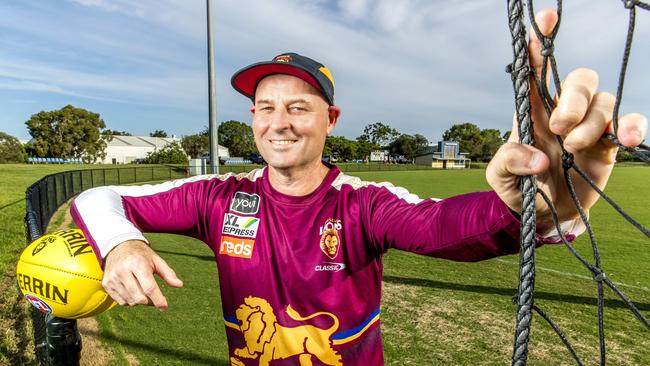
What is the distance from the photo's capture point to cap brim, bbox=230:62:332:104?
193 centimetres

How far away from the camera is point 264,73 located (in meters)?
2.02

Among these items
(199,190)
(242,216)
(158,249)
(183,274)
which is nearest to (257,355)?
(242,216)

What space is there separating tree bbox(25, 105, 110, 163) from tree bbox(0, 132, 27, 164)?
2621 millimetres

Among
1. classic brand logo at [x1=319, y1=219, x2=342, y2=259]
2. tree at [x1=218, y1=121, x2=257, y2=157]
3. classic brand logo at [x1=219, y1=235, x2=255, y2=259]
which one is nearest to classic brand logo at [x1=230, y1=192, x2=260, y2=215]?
classic brand logo at [x1=219, y1=235, x2=255, y2=259]

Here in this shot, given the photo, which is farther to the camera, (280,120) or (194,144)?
(194,144)

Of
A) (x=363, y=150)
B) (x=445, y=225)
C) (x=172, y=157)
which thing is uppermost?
(x=363, y=150)

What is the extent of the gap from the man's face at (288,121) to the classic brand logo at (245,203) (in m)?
0.19

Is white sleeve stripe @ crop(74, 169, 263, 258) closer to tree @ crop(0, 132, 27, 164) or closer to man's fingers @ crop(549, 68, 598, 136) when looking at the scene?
man's fingers @ crop(549, 68, 598, 136)

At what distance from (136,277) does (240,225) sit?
717 millimetres

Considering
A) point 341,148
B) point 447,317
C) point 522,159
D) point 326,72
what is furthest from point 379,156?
point 522,159

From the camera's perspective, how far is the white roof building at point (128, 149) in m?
82.2

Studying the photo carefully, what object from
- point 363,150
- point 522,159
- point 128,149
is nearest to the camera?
point 522,159

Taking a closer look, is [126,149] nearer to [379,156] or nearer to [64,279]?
[379,156]

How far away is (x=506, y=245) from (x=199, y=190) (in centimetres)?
148
